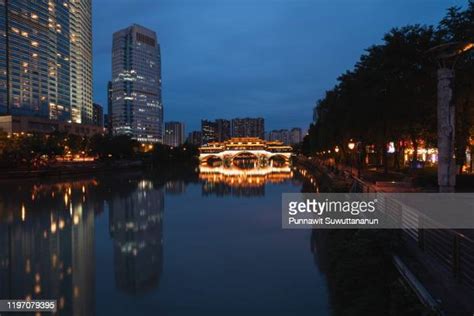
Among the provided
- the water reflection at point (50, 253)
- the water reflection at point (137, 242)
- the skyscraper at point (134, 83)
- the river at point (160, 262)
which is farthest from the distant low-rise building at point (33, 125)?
the river at point (160, 262)

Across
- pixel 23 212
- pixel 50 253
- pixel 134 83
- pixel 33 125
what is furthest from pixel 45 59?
pixel 50 253

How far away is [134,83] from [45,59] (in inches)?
2225

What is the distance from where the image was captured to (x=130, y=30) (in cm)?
18000

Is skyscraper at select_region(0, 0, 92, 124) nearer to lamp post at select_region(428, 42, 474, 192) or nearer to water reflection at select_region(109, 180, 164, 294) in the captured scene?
water reflection at select_region(109, 180, 164, 294)

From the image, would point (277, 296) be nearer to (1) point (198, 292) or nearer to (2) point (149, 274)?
(1) point (198, 292)

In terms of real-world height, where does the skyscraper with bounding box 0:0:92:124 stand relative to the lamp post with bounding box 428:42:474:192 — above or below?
above

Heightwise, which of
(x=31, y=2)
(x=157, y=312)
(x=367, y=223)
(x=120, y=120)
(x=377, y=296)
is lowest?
(x=157, y=312)

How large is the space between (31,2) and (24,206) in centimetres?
11050

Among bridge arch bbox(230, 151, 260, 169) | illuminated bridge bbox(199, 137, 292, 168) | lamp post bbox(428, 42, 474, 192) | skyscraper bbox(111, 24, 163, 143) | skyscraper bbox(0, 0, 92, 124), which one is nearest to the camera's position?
lamp post bbox(428, 42, 474, 192)

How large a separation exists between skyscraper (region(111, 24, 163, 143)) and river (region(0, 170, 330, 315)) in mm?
156383

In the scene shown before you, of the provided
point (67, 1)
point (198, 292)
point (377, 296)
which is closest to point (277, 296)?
point (198, 292)

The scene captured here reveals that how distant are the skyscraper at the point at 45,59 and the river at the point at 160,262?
100222 millimetres

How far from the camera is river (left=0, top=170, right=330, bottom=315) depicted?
11.4 m

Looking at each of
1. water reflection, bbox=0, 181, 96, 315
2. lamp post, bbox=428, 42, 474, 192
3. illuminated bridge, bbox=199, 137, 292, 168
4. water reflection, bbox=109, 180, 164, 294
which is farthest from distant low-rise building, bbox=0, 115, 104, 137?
lamp post, bbox=428, 42, 474, 192
